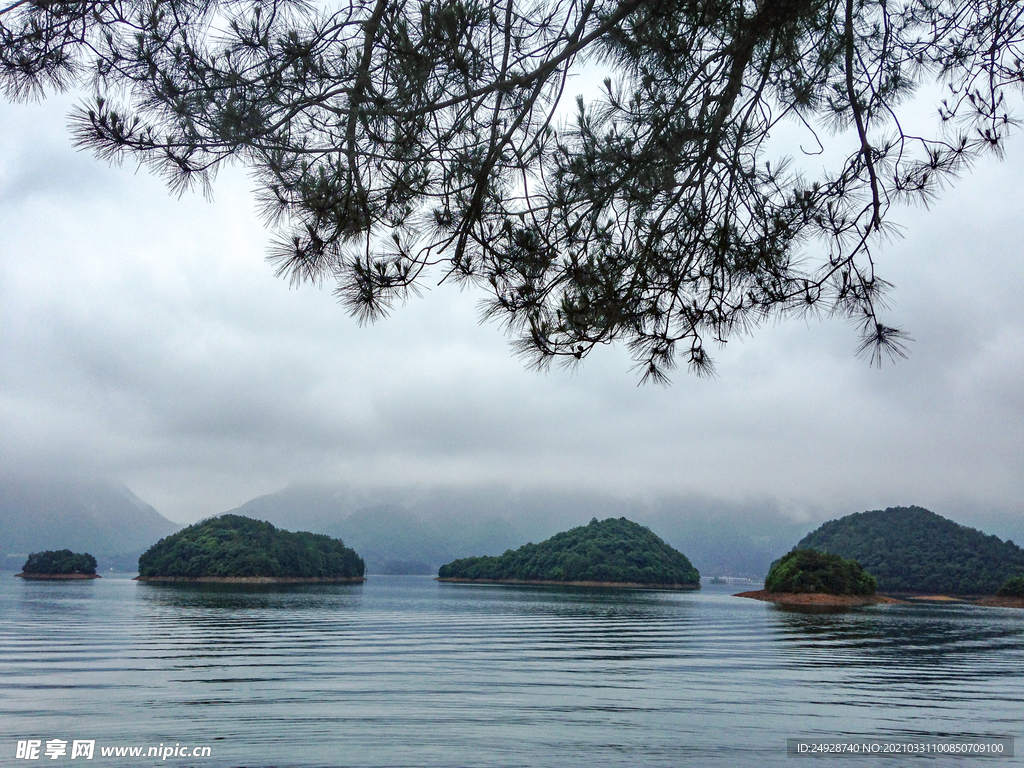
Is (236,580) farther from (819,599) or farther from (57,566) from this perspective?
(819,599)

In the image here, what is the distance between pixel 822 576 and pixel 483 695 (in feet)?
208

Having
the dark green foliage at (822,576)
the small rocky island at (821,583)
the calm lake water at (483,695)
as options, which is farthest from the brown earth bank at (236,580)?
the calm lake water at (483,695)

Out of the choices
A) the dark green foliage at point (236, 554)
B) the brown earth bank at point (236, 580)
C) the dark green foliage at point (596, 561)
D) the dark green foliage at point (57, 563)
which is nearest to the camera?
the brown earth bank at point (236, 580)

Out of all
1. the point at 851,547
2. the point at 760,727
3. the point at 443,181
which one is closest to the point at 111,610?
the point at 760,727

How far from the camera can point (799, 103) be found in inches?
222

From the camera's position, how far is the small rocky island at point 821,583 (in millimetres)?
65250

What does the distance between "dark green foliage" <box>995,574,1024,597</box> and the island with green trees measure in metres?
116

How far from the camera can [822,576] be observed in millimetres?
65938

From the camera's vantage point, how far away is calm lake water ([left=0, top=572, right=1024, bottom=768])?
729 cm

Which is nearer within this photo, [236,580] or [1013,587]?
[1013,587]

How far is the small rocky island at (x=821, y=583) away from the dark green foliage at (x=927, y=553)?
18929 mm

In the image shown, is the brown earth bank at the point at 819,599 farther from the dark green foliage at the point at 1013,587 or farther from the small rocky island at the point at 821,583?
the dark green foliage at the point at 1013,587

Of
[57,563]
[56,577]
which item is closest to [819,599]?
[57,563]

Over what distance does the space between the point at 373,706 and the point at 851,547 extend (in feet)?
320
